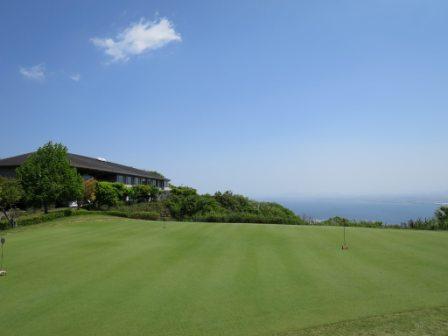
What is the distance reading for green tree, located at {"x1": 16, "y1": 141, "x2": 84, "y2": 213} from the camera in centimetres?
2933

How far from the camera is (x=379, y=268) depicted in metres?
10.9

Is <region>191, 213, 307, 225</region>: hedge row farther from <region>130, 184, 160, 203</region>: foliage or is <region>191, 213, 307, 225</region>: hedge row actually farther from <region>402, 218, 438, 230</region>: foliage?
<region>130, 184, 160, 203</region>: foliage

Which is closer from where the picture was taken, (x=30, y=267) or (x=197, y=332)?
(x=197, y=332)

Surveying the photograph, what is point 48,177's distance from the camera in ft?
97.8

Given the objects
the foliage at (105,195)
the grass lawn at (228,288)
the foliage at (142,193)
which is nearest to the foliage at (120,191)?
the foliage at (105,195)

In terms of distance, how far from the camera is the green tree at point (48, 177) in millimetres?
29328

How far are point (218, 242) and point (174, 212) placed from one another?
21242 millimetres

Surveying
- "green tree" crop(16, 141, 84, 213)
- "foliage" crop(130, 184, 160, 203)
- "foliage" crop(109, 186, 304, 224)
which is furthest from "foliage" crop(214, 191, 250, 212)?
"green tree" crop(16, 141, 84, 213)

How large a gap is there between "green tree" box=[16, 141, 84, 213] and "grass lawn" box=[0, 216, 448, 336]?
46.9ft

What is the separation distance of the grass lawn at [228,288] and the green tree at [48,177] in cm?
1429

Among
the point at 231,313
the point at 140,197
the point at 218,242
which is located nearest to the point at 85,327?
the point at 231,313

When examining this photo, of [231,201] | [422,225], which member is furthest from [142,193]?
[422,225]

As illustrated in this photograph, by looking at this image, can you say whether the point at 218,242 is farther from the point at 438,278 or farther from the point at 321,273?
the point at 438,278

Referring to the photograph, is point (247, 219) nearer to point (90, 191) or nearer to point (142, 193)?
point (90, 191)
